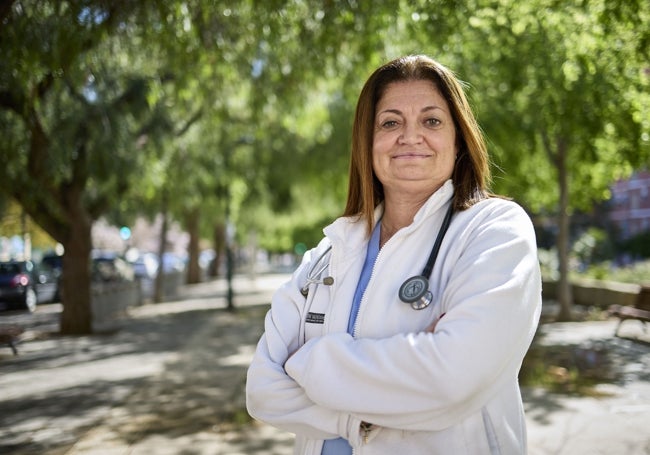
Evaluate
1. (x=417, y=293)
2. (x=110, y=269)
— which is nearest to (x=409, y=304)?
(x=417, y=293)

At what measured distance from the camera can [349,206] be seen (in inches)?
93.9

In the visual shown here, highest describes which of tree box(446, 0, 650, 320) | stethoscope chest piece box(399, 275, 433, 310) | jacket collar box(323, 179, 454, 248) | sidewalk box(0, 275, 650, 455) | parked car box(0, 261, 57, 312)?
tree box(446, 0, 650, 320)

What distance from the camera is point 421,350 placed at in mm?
1721

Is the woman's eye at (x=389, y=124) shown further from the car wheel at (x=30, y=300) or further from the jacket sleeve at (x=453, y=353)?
the car wheel at (x=30, y=300)

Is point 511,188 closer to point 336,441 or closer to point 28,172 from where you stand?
point 28,172

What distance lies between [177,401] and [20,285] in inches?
615

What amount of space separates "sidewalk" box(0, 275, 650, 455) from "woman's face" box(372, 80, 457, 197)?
3.80 m

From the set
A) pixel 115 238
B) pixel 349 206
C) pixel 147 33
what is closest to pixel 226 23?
pixel 147 33

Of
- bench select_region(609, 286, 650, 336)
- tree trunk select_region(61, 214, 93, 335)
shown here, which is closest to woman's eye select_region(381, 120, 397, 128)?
Result: bench select_region(609, 286, 650, 336)

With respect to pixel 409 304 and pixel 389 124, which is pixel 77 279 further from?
pixel 409 304

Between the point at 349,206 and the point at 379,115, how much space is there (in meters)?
0.37

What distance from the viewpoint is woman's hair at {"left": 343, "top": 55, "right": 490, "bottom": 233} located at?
84.1 inches

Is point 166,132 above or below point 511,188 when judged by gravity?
above

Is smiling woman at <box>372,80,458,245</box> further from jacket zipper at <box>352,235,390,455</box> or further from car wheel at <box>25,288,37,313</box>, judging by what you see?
car wheel at <box>25,288,37,313</box>
